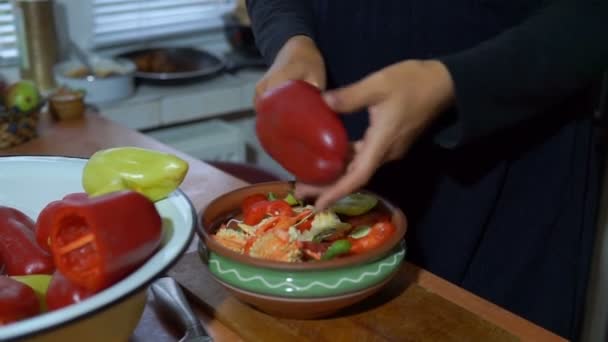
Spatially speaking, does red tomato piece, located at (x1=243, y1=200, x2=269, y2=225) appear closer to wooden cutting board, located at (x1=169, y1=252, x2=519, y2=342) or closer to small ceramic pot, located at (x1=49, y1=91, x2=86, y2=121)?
wooden cutting board, located at (x1=169, y1=252, x2=519, y2=342)

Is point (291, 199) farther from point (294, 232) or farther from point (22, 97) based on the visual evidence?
point (22, 97)

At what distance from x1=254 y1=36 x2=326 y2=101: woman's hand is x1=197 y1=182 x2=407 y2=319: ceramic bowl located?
0.58 ft

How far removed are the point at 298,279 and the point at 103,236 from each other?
0.20m

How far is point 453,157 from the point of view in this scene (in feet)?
3.28

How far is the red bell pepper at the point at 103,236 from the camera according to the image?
612 millimetres

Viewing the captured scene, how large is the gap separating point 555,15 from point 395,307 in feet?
1.15

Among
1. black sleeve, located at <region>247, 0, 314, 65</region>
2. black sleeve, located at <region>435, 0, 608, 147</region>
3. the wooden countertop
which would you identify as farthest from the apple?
black sleeve, located at <region>435, 0, 608, 147</region>

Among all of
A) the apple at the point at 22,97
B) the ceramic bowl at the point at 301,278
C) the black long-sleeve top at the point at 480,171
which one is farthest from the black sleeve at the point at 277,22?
the apple at the point at 22,97

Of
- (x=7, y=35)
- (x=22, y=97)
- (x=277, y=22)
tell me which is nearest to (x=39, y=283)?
(x=277, y=22)

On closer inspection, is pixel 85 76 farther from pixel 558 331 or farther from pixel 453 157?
pixel 558 331

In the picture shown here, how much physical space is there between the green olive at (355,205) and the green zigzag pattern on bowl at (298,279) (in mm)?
98

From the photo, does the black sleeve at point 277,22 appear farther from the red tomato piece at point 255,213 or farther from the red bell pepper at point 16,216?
the red bell pepper at point 16,216

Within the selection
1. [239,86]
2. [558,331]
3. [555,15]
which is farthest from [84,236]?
[239,86]

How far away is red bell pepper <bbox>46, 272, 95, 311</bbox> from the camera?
1.99 ft
